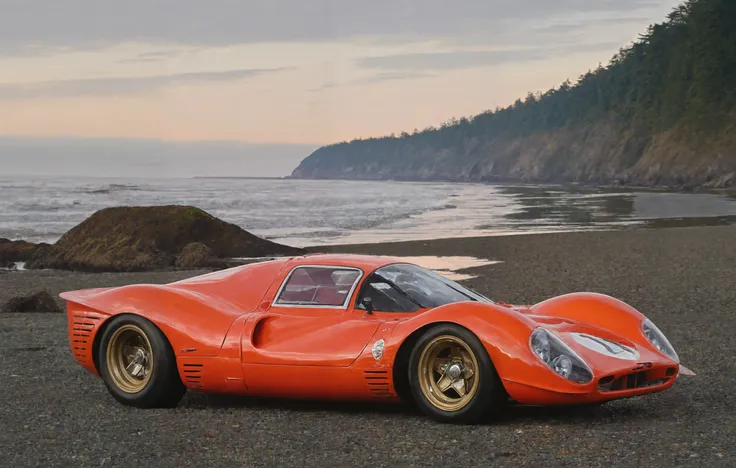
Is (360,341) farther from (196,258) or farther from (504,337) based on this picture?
(196,258)

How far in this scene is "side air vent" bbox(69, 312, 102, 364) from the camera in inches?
305

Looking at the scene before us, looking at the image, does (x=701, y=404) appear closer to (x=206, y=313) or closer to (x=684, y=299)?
(x=206, y=313)

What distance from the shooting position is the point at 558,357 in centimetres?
648

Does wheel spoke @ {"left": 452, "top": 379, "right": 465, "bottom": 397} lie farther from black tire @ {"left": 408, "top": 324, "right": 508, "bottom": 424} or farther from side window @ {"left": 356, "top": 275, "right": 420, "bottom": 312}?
side window @ {"left": 356, "top": 275, "right": 420, "bottom": 312}

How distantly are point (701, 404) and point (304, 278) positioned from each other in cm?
306

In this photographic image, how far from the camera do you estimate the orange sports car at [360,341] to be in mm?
6484

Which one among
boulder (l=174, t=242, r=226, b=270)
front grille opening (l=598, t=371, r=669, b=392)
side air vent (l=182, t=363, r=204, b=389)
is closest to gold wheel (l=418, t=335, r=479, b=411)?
front grille opening (l=598, t=371, r=669, b=392)

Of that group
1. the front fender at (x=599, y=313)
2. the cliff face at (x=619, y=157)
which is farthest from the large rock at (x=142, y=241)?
the cliff face at (x=619, y=157)

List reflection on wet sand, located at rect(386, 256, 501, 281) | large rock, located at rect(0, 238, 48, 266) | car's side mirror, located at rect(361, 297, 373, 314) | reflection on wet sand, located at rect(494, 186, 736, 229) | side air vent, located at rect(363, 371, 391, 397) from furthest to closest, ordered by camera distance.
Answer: reflection on wet sand, located at rect(494, 186, 736, 229) → large rock, located at rect(0, 238, 48, 266) → reflection on wet sand, located at rect(386, 256, 501, 281) → car's side mirror, located at rect(361, 297, 373, 314) → side air vent, located at rect(363, 371, 391, 397)

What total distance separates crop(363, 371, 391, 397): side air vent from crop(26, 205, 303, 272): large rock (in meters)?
16.2

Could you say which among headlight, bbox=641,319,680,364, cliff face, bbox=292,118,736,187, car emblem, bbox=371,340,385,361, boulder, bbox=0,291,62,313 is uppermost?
car emblem, bbox=371,340,385,361

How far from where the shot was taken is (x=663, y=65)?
113m

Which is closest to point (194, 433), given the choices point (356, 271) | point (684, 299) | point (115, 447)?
point (115, 447)

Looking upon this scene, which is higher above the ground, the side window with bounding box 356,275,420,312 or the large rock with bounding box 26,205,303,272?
the side window with bounding box 356,275,420,312
